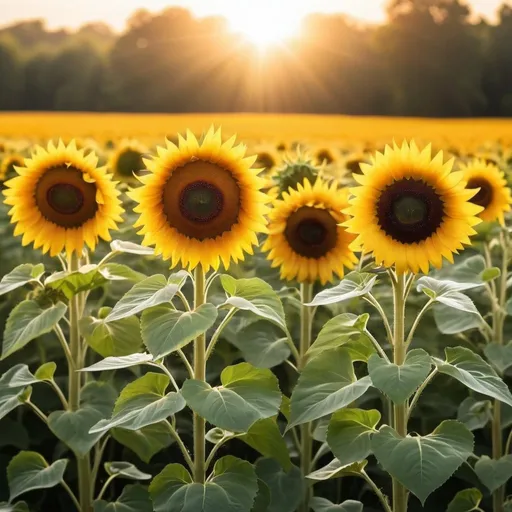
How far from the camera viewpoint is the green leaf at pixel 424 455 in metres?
2.57

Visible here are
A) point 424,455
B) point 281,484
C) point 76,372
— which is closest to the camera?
point 424,455

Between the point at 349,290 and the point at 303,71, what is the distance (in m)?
25.3

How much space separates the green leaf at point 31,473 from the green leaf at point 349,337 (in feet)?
3.33

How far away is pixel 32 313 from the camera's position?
3.32m

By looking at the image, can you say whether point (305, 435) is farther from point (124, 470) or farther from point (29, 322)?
point (29, 322)

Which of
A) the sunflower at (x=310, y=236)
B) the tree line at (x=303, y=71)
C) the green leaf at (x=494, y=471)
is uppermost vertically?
the tree line at (x=303, y=71)

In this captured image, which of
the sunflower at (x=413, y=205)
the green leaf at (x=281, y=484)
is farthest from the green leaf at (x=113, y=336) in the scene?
the sunflower at (x=413, y=205)

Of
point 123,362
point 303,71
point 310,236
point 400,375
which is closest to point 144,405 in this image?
point 123,362

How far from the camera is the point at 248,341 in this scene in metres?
3.71

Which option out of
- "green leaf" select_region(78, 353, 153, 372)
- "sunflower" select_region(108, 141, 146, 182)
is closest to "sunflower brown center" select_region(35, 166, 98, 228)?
"green leaf" select_region(78, 353, 153, 372)

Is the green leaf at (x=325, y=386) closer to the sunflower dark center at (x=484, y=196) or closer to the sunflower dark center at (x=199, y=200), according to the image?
the sunflower dark center at (x=199, y=200)

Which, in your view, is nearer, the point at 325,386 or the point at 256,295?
the point at 325,386

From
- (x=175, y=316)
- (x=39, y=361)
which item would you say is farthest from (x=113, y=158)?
(x=175, y=316)

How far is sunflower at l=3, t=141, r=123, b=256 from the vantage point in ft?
11.3
